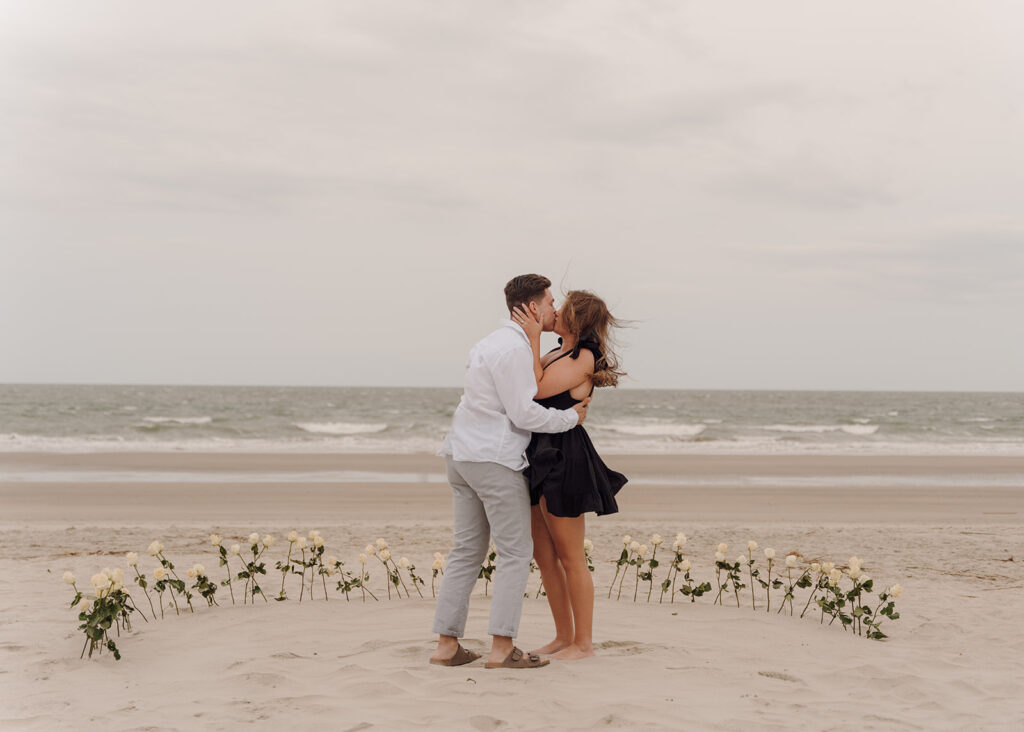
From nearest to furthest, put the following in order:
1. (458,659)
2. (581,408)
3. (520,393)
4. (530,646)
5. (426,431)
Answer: (520,393) → (458,659) → (581,408) → (530,646) → (426,431)

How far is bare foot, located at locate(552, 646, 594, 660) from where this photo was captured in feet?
14.4

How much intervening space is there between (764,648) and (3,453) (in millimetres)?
23139

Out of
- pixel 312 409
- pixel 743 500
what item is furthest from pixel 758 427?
pixel 743 500

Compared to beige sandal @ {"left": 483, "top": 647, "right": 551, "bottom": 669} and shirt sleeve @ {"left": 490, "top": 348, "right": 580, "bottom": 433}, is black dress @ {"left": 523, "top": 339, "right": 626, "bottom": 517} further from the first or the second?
beige sandal @ {"left": 483, "top": 647, "right": 551, "bottom": 669}

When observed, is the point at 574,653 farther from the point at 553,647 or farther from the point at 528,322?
the point at 528,322

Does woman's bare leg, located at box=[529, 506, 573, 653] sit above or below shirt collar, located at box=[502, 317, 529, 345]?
below

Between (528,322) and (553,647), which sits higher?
(528,322)

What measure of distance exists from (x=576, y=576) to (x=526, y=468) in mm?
672

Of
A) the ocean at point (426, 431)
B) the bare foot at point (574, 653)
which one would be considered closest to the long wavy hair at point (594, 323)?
the bare foot at point (574, 653)

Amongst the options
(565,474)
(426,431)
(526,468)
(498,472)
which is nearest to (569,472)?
(565,474)

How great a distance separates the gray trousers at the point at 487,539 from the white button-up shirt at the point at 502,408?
0.27 ft

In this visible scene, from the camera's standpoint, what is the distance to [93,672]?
4.21 m

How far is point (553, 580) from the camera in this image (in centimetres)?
448

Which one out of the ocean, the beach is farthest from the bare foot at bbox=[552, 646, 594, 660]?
the ocean
